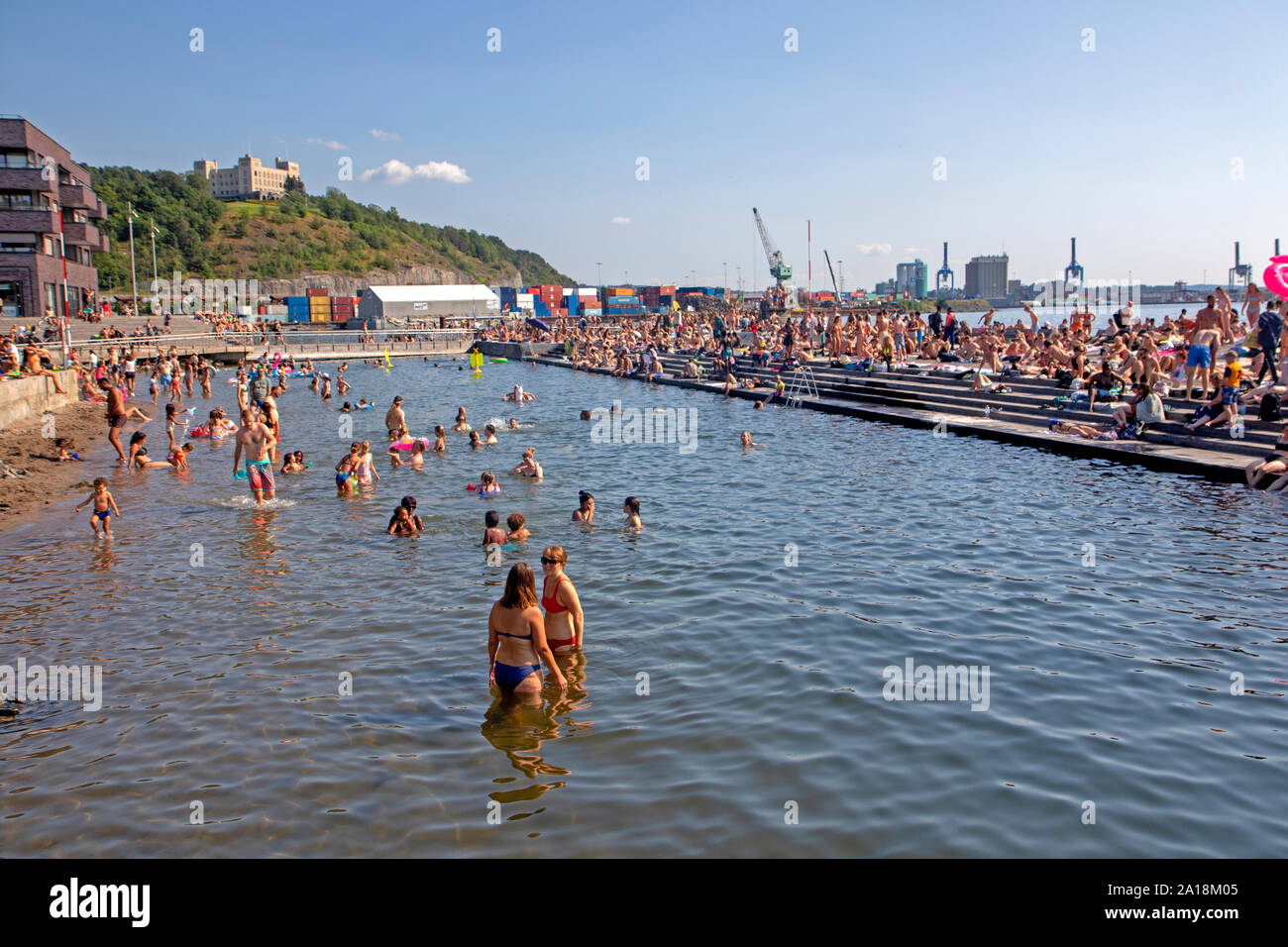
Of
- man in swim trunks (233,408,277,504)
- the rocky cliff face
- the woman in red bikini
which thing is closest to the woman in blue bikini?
the woman in red bikini

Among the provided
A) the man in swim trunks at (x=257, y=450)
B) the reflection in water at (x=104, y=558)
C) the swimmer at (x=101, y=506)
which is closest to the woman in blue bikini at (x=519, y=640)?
the reflection in water at (x=104, y=558)

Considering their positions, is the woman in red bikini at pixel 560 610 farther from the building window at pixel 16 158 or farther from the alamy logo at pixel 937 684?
the building window at pixel 16 158

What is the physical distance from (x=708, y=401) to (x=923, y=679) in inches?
1079

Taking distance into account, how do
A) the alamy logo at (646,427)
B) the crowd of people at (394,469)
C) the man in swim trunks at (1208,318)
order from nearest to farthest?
the crowd of people at (394,469) < the man in swim trunks at (1208,318) < the alamy logo at (646,427)

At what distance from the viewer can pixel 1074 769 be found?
628 centimetres

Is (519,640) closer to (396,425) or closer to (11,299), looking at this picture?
(396,425)

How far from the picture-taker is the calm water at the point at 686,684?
5.72 metres
